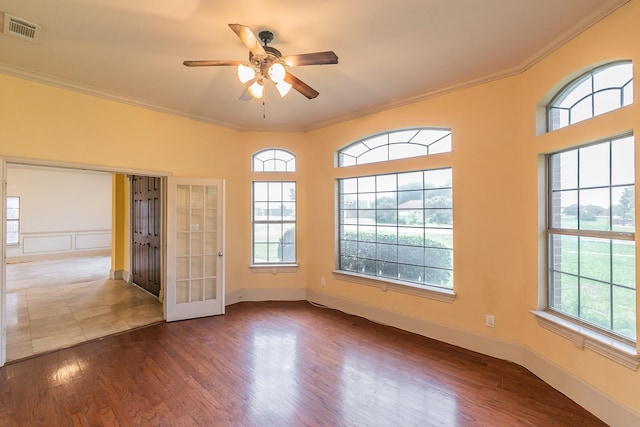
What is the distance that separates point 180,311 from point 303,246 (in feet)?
6.78

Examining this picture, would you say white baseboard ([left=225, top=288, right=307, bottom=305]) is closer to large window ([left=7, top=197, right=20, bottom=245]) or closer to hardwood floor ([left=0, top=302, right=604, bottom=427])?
hardwood floor ([left=0, top=302, right=604, bottom=427])

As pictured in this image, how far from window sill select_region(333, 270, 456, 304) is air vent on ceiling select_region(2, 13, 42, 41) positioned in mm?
4100

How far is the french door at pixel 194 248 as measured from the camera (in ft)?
13.0

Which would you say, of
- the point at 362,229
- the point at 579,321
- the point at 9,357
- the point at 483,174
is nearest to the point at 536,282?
the point at 579,321

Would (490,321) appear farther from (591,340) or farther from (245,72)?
(245,72)

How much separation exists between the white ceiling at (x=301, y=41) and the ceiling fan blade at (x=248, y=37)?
12.5 inches

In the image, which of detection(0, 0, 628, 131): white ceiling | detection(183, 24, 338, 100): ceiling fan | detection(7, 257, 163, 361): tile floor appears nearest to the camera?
detection(183, 24, 338, 100): ceiling fan

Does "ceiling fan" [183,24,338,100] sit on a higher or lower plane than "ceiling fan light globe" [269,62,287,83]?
higher

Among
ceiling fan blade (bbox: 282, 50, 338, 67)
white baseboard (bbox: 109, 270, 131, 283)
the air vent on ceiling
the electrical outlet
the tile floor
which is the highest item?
the air vent on ceiling

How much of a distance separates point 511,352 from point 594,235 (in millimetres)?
1403

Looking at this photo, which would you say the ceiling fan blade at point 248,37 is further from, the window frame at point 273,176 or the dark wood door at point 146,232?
the dark wood door at point 146,232

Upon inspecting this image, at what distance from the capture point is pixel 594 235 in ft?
7.42

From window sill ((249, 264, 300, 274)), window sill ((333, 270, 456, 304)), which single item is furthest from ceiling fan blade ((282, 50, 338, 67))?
window sill ((249, 264, 300, 274))

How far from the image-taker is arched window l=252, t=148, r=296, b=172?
4.91 metres
